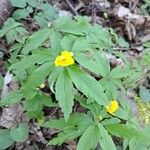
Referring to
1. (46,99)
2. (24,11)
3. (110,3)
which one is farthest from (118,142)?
(110,3)

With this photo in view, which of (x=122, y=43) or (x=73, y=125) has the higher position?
(x=73, y=125)

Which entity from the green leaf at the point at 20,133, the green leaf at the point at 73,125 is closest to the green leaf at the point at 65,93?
the green leaf at the point at 73,125

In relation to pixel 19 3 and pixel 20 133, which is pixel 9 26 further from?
pixel 20 133

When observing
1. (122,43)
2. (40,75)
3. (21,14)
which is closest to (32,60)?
(40,75)

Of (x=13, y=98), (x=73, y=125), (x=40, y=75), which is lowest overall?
(x=73, y=125)

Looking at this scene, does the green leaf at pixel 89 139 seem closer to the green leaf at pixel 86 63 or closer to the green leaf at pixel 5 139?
the green leaf at pixel 86 63
